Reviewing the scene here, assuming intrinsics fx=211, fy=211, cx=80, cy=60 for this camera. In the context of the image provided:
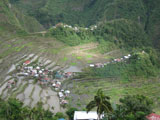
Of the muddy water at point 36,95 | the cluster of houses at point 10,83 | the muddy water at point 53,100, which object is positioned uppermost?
the cluster of houses at point 10,83

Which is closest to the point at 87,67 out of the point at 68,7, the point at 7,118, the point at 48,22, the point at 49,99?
the point at 49,99

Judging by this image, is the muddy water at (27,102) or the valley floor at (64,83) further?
the valley floor at (64,83)

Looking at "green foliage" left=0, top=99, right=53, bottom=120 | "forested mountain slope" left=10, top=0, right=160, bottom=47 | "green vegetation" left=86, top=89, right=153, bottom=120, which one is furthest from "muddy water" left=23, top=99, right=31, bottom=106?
"forested mountain slope" left=10, top=0, right=160, bottom=47

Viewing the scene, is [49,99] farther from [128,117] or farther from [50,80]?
[128,117]

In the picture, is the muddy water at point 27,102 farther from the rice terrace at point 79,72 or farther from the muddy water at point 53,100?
the muddy water at point 53,100

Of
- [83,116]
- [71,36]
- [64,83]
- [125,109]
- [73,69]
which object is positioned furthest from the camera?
[71,36]

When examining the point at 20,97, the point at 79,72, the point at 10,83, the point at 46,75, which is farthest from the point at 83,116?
the point at 79,72

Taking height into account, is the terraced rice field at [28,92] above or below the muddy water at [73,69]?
below

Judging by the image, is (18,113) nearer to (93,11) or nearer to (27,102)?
(27,102)

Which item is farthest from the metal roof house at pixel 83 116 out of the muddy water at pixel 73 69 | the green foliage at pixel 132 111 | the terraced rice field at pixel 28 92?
the muddy water at pixel 73 69

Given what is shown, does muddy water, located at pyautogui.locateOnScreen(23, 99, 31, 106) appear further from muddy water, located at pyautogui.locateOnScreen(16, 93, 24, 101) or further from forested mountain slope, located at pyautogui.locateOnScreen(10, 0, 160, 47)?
forested mountain slope, located at pyautogui.locateOnScreen(10, 0, 160, 47)

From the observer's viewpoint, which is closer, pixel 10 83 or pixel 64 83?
pixel 10 83
